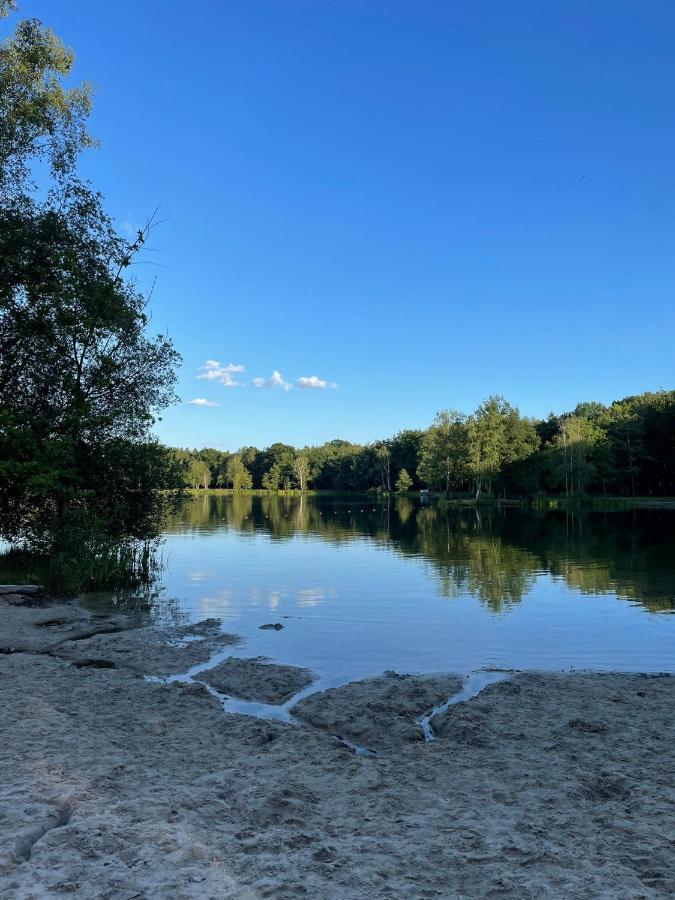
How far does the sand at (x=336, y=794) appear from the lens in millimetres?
4539

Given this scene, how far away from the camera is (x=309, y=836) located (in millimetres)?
5242

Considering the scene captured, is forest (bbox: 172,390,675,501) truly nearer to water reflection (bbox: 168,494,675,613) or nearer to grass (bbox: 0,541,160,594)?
water reflection (bbox: 168,494,675,613)

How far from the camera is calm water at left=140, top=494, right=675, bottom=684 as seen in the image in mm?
13578

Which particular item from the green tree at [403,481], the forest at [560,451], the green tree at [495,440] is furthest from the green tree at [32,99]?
the green tree at [403,481]

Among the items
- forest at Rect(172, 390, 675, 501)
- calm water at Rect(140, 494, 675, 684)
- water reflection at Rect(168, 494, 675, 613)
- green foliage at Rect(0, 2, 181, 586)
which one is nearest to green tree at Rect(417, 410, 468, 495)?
forest at Rect(172, 390, 675, 501)

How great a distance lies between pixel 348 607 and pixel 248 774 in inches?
502

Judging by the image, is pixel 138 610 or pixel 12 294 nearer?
pixel 138 610

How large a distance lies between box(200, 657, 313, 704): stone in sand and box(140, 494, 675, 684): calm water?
688 millimetres

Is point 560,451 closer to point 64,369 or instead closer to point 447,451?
point 447,451

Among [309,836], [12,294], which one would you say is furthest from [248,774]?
[12,294]

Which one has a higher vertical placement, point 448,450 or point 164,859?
point 448,450

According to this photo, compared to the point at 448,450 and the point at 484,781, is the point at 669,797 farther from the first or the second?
the point at 448,450

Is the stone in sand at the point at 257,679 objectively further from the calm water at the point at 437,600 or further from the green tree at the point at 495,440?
the green tree at the point at 495,440

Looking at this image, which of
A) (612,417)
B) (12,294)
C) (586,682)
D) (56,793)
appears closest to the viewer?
(56,793)
